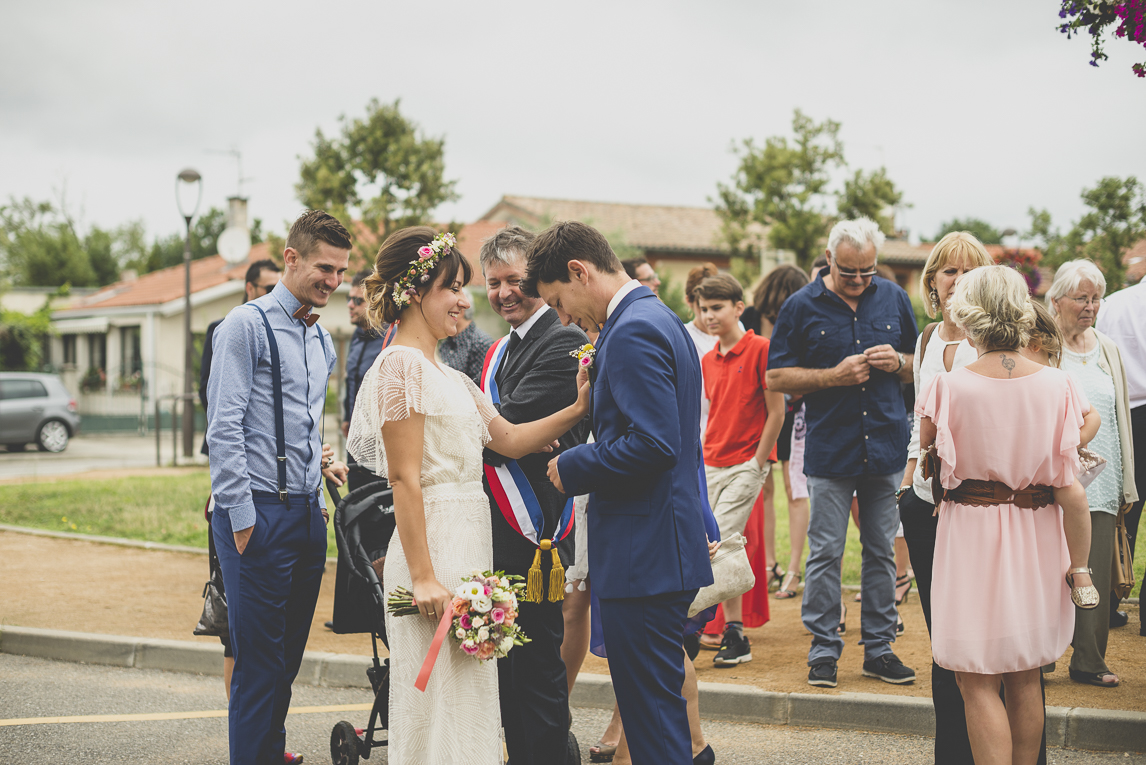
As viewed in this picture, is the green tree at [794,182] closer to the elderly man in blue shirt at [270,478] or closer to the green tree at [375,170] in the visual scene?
the green tree at [375,170]

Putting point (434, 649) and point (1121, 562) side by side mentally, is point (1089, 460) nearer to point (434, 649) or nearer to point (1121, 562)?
point (1121, 562)

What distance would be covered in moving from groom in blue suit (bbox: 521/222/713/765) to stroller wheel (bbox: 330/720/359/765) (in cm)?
160

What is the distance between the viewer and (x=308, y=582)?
162 inches

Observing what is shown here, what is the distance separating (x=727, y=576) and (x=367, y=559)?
61.1 inches

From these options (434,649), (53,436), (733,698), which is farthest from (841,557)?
(53,436)

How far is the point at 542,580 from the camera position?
11.7ft

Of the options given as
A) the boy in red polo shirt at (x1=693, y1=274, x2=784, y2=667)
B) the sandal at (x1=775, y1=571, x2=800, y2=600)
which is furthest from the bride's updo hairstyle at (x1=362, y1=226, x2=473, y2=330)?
the sandal at (x1=775, y1=571, x2=800, y2=600)

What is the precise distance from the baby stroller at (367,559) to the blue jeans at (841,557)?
2371 mm

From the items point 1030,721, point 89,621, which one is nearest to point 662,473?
point 1030,721

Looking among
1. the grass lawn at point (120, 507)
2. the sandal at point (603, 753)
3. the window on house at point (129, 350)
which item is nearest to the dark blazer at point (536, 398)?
the sandal at point (603, 753)

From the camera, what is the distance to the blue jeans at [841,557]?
5176mm

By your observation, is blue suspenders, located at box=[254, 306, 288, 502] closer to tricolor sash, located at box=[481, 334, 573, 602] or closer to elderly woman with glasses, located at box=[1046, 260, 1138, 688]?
tricolor sash, located at box=[481, 334, 573, 602]

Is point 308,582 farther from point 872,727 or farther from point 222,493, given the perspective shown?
point 872,727

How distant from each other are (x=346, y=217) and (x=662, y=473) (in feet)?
71.8
